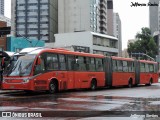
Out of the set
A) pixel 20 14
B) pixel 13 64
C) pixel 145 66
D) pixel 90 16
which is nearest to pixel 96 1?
pixel 90 16

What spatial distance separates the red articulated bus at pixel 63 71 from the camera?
861 inches

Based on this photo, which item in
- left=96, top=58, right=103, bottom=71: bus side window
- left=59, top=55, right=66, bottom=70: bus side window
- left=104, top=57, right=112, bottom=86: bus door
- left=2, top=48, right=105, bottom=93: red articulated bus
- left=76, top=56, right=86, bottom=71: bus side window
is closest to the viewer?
left=2, top=48, right=105, bottom=93: red articulated bus

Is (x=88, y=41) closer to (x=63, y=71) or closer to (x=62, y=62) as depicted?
(x=62, y=62)

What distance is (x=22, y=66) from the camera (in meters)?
22.1

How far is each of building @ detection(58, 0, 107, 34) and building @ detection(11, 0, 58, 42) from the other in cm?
619

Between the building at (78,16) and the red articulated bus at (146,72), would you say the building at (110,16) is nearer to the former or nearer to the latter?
the building at (78,16)

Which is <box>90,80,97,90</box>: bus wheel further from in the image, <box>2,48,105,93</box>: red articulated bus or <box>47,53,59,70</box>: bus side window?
<box>47,53,59,70</box>: bus side window

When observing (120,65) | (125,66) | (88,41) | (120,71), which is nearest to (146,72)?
(125,66)

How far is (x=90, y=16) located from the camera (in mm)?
127625

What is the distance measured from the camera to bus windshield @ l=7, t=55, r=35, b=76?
71.8 feet

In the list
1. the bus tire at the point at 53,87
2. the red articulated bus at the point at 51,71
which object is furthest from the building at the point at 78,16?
the bus tire at the point at 53,87

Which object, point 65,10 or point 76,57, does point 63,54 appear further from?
point 65,10

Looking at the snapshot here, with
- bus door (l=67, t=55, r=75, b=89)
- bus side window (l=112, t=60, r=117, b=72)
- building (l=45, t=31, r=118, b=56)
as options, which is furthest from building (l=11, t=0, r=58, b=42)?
bus door (l=67, t=55, r=75, b=89)

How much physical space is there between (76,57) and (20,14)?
11952 centimetres
